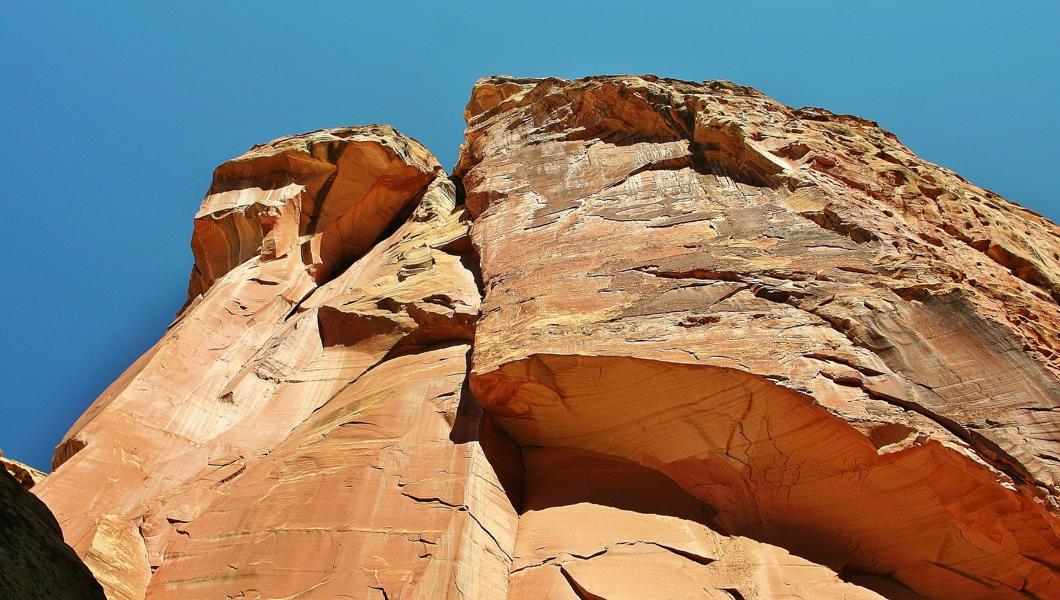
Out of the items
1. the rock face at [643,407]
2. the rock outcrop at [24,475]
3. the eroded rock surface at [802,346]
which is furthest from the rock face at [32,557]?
the rock outcrop at [24,475]

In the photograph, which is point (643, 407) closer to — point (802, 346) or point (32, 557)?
point (802, 346)

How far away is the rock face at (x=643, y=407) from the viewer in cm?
820

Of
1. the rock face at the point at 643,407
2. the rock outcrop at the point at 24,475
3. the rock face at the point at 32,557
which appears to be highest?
the rock face at the point at 643,407

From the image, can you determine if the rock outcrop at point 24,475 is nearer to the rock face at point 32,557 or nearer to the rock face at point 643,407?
the rock face at point 643,407

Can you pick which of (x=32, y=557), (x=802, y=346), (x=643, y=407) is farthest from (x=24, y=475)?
(x=802, y=346)

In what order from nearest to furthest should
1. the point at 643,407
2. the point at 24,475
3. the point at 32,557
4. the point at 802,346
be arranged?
the point at 32,557, the point at 802,346, the point at 643,407, the point at 24,475

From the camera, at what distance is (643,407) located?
9602 millimetres

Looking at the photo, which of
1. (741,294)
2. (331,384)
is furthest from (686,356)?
(331,384)

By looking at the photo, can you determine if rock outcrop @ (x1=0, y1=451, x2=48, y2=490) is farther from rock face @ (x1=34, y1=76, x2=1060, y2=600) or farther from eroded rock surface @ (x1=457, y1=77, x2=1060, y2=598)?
eroded rock surface @ (x1=457, y1=77, x2=1060, y2=598)

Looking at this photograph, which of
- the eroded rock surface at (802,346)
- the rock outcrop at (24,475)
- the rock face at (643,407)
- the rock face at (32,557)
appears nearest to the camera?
the rock face at (32,557)

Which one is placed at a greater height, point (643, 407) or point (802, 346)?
point (802, 346)

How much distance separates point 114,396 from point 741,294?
10.8m

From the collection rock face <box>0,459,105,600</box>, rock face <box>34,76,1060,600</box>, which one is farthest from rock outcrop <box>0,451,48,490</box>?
rock face <box>0,459,105,600</box>

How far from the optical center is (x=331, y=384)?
13242 millimetres
